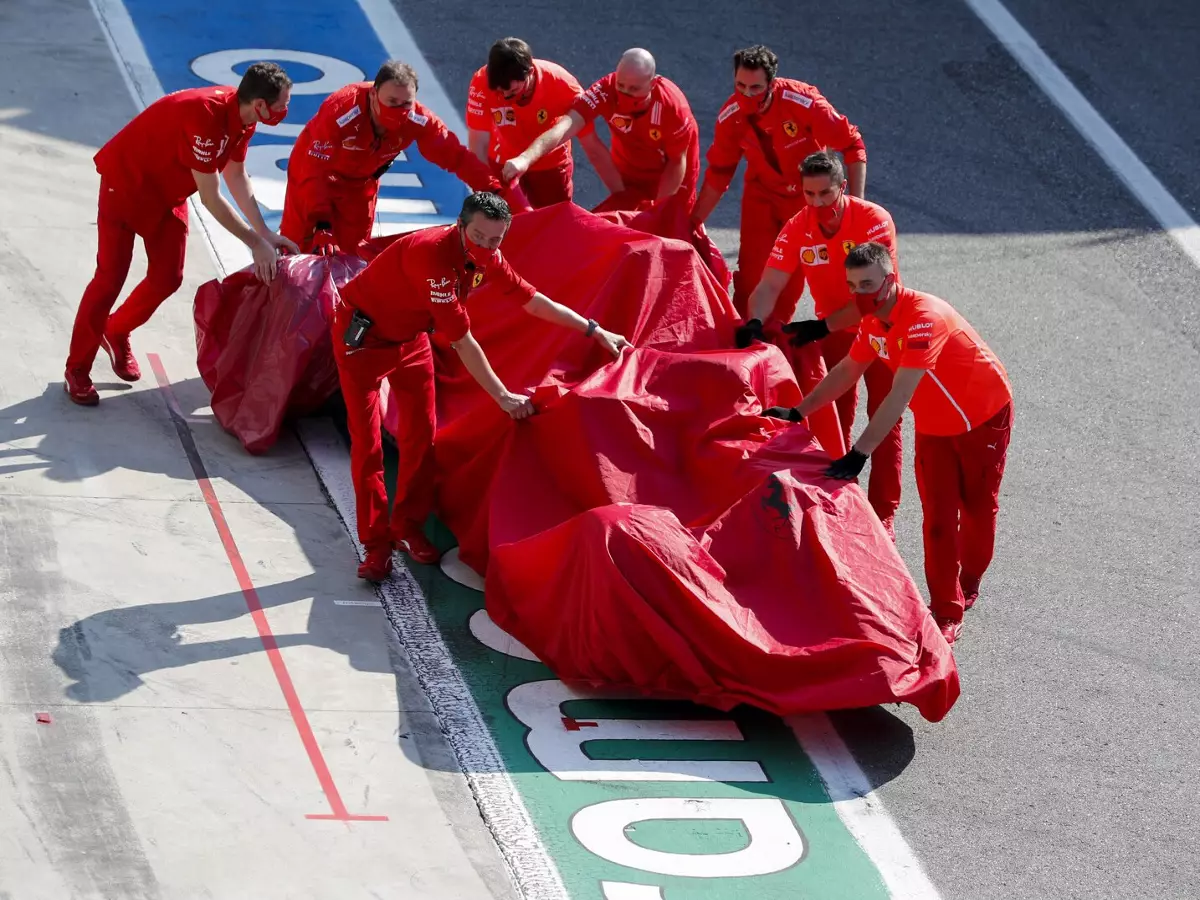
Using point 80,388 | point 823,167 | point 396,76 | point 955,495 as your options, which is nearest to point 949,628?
point 955,495

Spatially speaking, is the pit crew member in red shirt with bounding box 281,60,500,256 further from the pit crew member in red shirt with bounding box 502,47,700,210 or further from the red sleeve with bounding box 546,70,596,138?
the red sleeve with bounding box 546,70,596,138

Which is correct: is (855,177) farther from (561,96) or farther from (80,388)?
(80,388)

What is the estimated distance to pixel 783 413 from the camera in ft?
23.4

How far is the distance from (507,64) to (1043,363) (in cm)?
393

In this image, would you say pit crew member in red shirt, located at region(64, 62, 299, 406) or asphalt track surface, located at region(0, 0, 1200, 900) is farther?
pit crew member in red shirt, located at region(64, 62, 299, 406)

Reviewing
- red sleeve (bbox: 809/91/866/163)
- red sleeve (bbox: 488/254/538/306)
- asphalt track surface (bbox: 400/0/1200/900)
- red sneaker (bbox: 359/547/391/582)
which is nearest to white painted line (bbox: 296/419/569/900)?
red sneaker (bbox: 359/547/391/582)

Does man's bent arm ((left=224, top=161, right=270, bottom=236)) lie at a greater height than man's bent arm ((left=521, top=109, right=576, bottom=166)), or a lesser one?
lesser

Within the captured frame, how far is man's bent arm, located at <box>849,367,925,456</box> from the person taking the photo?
266 inches

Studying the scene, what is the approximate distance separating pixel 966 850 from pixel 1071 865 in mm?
396

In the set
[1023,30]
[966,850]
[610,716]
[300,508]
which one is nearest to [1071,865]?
[966,850]

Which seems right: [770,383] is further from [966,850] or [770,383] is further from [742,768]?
[966,850]

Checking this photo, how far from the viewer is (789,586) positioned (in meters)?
6.44

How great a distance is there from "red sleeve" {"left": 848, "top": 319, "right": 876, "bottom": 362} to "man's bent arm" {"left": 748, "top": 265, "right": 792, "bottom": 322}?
0.80 metres

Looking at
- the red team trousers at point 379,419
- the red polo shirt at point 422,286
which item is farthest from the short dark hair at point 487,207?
the red team trousers at point 379,419
